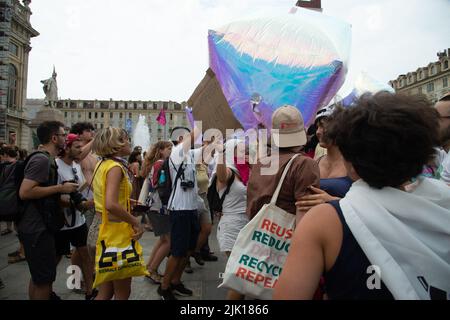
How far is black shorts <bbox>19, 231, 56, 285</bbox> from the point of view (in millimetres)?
2818

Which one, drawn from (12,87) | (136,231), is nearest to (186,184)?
(136,231)

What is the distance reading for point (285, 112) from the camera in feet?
7.22

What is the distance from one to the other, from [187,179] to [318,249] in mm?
2996

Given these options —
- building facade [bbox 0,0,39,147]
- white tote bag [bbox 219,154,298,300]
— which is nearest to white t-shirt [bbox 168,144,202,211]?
white tote bag [bbox 219,154,298,300]

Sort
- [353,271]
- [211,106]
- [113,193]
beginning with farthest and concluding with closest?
[211,106] < [113,193] < [353,271]

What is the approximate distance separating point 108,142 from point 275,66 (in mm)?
1616

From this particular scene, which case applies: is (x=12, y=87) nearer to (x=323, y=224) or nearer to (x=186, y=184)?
(x=186, y=184)

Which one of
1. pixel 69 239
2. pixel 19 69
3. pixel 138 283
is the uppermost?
pixel 19 69

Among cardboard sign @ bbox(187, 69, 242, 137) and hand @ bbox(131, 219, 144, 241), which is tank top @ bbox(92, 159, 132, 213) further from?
cardboard sign @ bbox(187, 69, 242, 137)

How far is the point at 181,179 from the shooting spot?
3.95 meters

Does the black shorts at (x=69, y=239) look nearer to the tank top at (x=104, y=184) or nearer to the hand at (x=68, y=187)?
the hand at (x=68, y=187)

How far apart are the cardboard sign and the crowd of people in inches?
7.0
